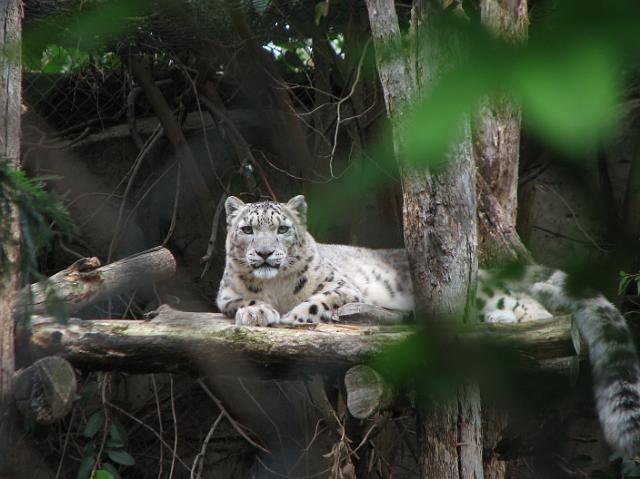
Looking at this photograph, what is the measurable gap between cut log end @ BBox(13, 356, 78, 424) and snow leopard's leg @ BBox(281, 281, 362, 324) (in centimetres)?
92

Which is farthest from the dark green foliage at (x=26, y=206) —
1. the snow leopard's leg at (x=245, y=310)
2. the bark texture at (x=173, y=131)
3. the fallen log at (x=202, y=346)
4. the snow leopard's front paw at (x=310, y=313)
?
the bark texture at (x=173, y=131)

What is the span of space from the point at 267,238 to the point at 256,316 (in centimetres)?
54

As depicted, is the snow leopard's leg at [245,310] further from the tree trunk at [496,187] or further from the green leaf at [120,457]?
the green leaf at [120,457]

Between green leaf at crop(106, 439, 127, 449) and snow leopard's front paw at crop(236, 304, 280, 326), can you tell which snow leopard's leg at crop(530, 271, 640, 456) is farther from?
green leaf at crop(106, 439, 127, 449)

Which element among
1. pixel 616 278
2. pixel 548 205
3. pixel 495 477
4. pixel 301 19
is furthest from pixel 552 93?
pixel 548 205

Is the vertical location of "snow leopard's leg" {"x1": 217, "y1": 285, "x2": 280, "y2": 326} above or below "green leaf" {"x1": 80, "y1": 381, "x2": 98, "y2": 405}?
above

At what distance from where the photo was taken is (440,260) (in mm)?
2447

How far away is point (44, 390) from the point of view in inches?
98.4

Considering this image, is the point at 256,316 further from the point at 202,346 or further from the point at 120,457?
the point at 120,457

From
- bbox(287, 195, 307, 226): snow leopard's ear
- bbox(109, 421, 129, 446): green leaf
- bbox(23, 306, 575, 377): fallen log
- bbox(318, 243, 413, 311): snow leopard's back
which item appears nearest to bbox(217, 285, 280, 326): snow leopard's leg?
bbox(23, 306, 575, 377): fallen log

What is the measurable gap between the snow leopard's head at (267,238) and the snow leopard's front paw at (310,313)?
241mm

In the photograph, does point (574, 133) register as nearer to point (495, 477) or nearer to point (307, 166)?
point (495, 477)

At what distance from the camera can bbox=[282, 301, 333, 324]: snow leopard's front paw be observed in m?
3.37

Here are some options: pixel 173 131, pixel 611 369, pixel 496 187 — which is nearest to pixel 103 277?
pixel 496 187
